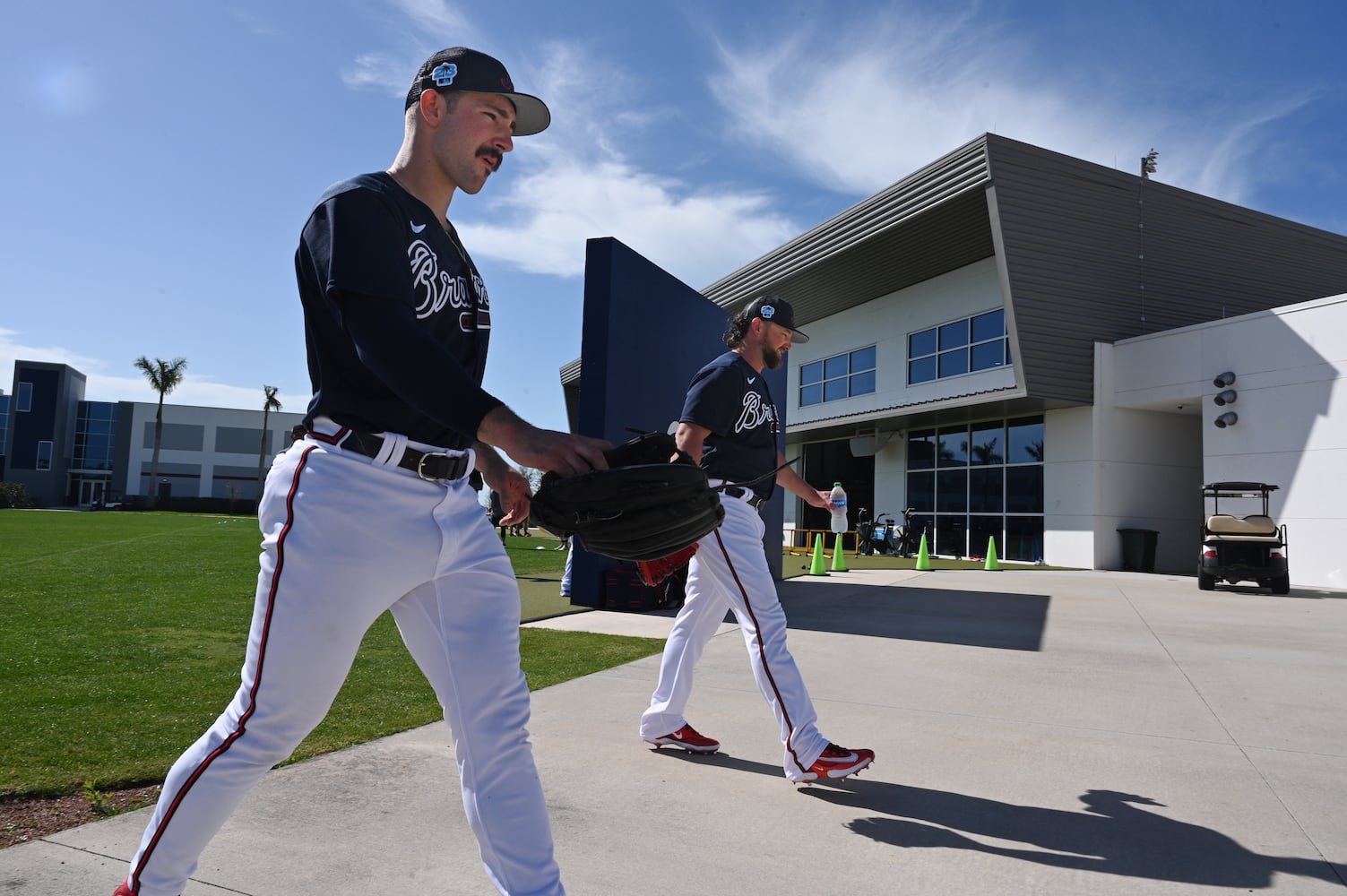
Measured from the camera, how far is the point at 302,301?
203 centimetres

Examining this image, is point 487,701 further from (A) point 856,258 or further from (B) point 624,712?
(A) point 856,258

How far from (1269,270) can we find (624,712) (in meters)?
24.2

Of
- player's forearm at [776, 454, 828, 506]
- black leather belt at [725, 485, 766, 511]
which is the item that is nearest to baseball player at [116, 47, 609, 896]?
black leather belt at [725, 485, 766, 511]

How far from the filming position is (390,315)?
72.6 inches

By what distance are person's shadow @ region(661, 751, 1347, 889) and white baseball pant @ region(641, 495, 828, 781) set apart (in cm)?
27

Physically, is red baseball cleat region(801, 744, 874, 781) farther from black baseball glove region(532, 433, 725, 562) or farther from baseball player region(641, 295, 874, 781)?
black baseball glove region(532, 433, 725, 562)

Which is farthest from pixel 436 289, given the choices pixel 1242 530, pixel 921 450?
pixel 921 450

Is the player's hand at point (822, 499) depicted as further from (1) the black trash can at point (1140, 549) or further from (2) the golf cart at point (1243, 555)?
(1) the black trash can at point (1140, 549)

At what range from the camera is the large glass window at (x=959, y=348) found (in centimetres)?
2136

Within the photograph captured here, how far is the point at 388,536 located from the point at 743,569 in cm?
210

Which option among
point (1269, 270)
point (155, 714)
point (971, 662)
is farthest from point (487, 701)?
point (1269, 270)

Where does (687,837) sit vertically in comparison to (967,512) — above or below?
below

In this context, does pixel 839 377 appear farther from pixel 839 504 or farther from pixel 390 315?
pixel 390 315

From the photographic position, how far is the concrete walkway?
2607mm
